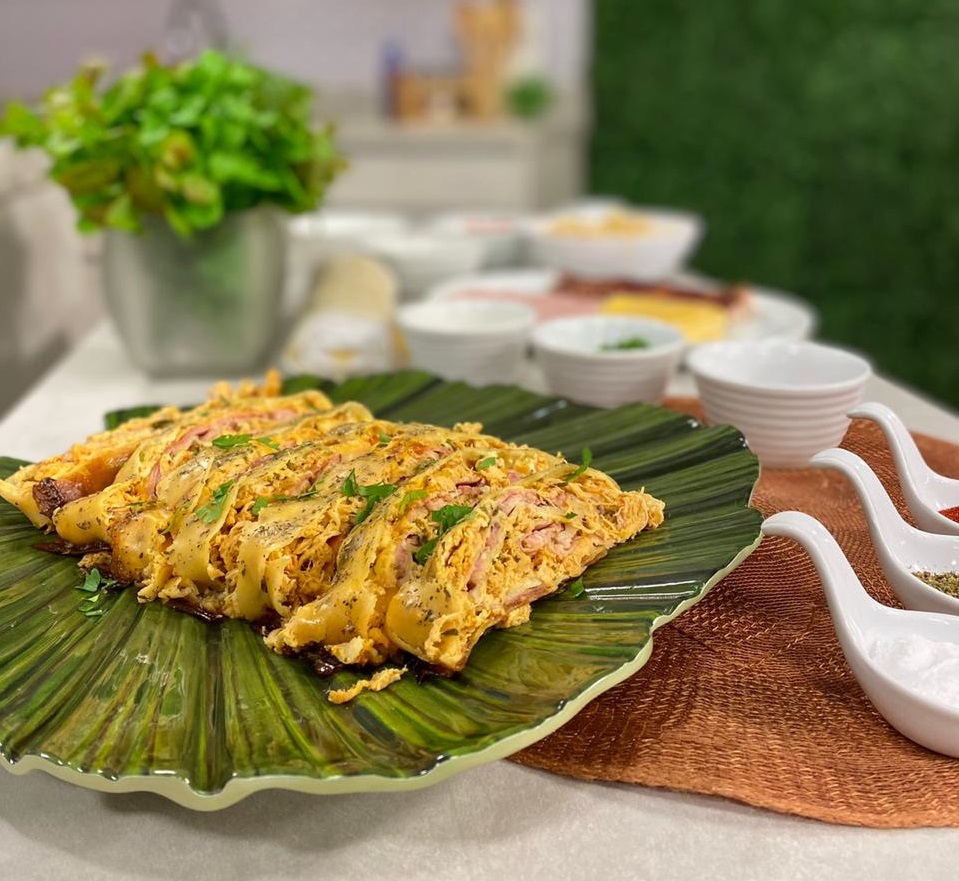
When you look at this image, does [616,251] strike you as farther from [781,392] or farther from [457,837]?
[457,837]

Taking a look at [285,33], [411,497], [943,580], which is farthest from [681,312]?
[285,33]

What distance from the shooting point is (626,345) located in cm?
213

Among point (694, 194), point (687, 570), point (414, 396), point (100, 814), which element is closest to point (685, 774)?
point (687, 570)

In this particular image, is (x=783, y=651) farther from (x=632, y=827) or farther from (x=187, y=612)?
(x=187, y=612)

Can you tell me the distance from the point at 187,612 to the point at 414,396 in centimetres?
76

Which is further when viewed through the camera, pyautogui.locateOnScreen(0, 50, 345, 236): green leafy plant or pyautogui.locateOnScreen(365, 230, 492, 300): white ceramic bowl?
pyautogui.locateOnScreen(365, 230, 492, 300): white ceramic bowl

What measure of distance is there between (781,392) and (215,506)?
3.16ft

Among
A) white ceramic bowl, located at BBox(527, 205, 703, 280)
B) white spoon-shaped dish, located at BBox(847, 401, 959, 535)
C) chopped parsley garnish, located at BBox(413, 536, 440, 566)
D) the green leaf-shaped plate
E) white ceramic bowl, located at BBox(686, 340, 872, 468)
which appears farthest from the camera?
white ceramic bowl, located at BBox(527, 205, 703, 280)

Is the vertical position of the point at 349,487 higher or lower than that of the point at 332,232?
higher

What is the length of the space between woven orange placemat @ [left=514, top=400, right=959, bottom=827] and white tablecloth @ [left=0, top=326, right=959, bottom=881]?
26 mm

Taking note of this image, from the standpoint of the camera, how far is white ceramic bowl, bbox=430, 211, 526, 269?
3648 millimetres

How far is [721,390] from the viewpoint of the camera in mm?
1773

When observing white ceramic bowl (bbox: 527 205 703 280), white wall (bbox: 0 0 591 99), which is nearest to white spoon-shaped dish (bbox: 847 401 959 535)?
white ceramic bowl (bbox: 527 205 703 280)

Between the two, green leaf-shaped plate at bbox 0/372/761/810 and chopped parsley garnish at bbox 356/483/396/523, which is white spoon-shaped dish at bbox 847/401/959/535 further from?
chopped parsley garnish at bbox 356/483/396/523
